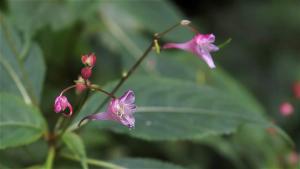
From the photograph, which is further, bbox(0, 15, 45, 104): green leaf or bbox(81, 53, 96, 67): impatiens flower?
bbox(0, 15, 45, 104): green leaf

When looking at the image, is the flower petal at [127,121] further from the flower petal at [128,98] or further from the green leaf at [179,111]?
the green leaf at [179,111]

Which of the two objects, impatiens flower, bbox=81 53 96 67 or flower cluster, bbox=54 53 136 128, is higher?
impatiens flower, bbox=81 53 96 67

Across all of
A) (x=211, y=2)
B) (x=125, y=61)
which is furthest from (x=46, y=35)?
(x=211, y=2)

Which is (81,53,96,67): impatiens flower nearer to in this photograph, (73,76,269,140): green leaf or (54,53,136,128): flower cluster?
(54,53,136,128): flower cluster

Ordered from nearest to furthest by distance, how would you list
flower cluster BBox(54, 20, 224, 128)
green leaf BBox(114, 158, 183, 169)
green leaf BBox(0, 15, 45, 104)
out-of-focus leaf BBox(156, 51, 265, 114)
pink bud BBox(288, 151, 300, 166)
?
1. flower cluster BBox(54, 20, 224, 128)
2. green leaf BBox(114, 158, 183, 169)
3. green leaf BBox(0, 15, 45, 104)
4. pink bud BBox(288, 151, 300, 166)
5. out-of-focus leaf BBox(156, 51, 265, 114)

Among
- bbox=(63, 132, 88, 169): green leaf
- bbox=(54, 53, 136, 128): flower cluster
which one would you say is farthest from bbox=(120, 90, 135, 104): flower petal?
bbox=(63, 132, 88, 169): green leaf

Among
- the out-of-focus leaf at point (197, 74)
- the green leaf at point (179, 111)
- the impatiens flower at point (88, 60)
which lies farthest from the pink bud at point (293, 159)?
the impatiens flower at point (88, 60)

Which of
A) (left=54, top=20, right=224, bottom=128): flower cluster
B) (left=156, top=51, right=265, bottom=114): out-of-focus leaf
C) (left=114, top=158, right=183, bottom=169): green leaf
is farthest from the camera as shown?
(left=156, top=51, right=265, bottom=114): out-of-focus leaf
